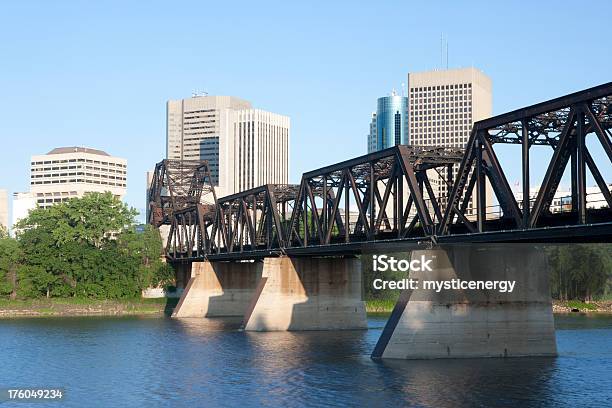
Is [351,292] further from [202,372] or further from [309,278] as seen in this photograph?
[202,372]

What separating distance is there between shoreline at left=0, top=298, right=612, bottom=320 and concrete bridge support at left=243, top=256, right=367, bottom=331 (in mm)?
38831

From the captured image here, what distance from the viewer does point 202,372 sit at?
215 feet

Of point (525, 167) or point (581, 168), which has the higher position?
point (525, 167)

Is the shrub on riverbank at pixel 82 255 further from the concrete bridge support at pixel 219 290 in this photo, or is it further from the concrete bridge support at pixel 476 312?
the concrete bridge support at pixel 476 312

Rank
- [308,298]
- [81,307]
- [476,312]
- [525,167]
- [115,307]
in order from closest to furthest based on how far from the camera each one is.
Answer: [525,167] → [476,312] → [308,298] → [81,307] → [115,307]

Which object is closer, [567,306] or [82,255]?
[567,306]

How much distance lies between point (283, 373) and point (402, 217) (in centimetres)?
1669

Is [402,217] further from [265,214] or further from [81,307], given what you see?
[81,307]

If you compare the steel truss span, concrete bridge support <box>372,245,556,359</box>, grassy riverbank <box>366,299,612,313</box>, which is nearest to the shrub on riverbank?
grassy riverbank <box>366,299,612,313</box>

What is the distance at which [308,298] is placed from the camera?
100188 mm

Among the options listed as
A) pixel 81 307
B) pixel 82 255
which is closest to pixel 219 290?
pixel 81 307

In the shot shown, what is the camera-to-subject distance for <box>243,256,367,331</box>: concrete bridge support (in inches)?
3922

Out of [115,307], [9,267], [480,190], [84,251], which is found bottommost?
[115,307]

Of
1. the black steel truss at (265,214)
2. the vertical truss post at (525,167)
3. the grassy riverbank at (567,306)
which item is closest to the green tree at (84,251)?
the black steel truss at (265,214)
